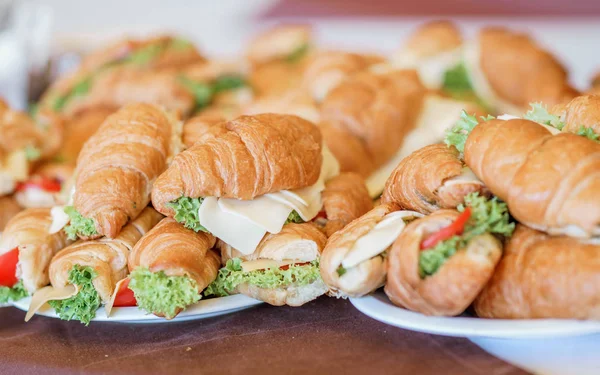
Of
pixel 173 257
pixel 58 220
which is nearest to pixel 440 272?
pixel 173 257

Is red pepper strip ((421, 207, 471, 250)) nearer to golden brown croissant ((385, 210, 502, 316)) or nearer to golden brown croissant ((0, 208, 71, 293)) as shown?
golden brown croissant ((385, 210, 502, 316))

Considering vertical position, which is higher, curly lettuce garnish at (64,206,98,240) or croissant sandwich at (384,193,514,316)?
croissant sandwich at (384,193,514,316)

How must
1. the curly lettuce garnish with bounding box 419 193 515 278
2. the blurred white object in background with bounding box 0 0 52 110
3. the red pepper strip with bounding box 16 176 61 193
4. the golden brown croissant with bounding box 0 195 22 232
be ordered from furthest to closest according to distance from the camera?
1. the blurred white object in background with bounding box 0 0 52 110
2. the red pepper strip with bounding box 16 176 61 193
3. the golden brown croissant with bounding box 0 195 22 232
4. the curly lettuce garnish with bounding box 419 193 515 278

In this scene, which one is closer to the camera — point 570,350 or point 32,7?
point 570,350

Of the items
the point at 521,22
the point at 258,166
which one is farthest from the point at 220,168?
the point at 521,22

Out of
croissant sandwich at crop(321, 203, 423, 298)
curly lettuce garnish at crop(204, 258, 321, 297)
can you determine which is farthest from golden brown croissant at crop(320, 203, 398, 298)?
curly lettuce garnish at crop(204, 258, 321, 297)

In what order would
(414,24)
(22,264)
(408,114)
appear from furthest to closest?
(414,24)
(408,114)
(22,264)

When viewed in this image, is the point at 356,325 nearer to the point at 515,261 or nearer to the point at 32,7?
the point at 515,261

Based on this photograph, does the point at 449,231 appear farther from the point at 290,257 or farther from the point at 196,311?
the point at 196,311
